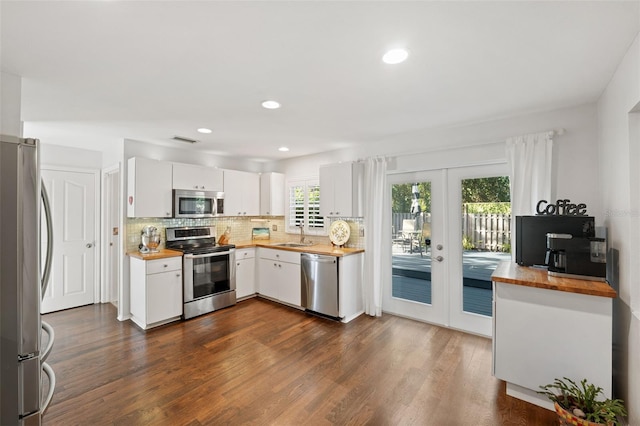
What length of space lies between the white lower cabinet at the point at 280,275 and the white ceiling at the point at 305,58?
2.10 m

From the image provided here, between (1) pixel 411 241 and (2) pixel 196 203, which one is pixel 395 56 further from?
(2) pixel 196 203

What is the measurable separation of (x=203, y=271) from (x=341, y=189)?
90.1 inches

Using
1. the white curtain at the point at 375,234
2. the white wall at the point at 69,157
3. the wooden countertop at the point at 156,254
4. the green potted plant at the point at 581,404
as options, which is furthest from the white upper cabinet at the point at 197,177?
the green potted plant at the point at 581,404

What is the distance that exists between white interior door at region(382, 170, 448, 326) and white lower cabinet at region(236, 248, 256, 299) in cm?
216

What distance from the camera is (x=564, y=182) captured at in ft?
8.85

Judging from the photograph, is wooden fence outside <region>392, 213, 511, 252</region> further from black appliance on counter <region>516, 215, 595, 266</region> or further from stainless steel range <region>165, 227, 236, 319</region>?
stainless steel range <region>165, 227, 236, 319</region>

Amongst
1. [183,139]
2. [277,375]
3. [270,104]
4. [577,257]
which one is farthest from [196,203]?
[577,257]

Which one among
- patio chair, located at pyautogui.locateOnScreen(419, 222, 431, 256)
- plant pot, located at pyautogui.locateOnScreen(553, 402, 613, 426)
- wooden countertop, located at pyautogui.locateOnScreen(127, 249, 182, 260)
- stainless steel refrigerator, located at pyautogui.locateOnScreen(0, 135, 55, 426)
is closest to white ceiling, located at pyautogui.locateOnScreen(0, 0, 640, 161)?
stainless steel refrigerator, located at pyautogui.locateOnScreen(0, 135, 55, 426)

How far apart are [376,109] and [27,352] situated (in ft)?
9.63

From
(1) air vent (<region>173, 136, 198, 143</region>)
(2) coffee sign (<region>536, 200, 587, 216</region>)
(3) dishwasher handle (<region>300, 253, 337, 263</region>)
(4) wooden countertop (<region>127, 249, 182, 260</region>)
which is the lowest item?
(3) dishwasher handle (<region>300, 253, 337, 263</region>)

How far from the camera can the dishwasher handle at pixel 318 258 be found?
3.76m

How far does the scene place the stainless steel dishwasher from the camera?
3.75 metres

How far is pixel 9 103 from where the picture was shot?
1990 mm

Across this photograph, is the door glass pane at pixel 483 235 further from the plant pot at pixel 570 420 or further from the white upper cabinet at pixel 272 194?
the white upper cabinet at pixel 272 194
